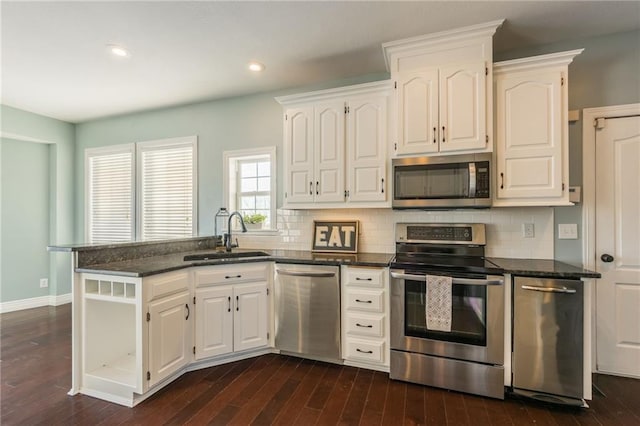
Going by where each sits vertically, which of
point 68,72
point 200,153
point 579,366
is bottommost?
point 579,366

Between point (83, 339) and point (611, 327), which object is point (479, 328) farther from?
point (83, 339)

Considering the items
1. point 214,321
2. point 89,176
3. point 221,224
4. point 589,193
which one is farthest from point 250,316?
point 89,176

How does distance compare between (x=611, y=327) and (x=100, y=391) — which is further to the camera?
(x=611, y=327)

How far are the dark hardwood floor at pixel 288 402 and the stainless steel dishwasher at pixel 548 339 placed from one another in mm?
146

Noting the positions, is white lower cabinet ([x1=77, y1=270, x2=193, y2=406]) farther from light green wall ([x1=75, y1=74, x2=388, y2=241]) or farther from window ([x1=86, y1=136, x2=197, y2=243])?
window ([x1=86, y1=136, x2=197, y2=243])

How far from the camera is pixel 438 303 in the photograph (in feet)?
7.29

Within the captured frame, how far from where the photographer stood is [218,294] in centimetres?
263

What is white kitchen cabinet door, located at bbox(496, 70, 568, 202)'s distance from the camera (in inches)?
90.3

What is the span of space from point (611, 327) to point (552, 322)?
919 millimetres

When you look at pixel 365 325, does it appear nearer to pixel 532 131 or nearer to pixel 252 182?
pixel 532 131

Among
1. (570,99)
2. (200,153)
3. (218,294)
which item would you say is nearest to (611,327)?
(570,99)

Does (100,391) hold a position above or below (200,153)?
below

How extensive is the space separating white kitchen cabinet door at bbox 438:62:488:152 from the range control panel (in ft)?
2.42

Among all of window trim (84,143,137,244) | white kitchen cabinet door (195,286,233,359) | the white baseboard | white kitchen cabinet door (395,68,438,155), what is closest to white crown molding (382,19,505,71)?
white kitchen cabinet door (395,68,438,155)
